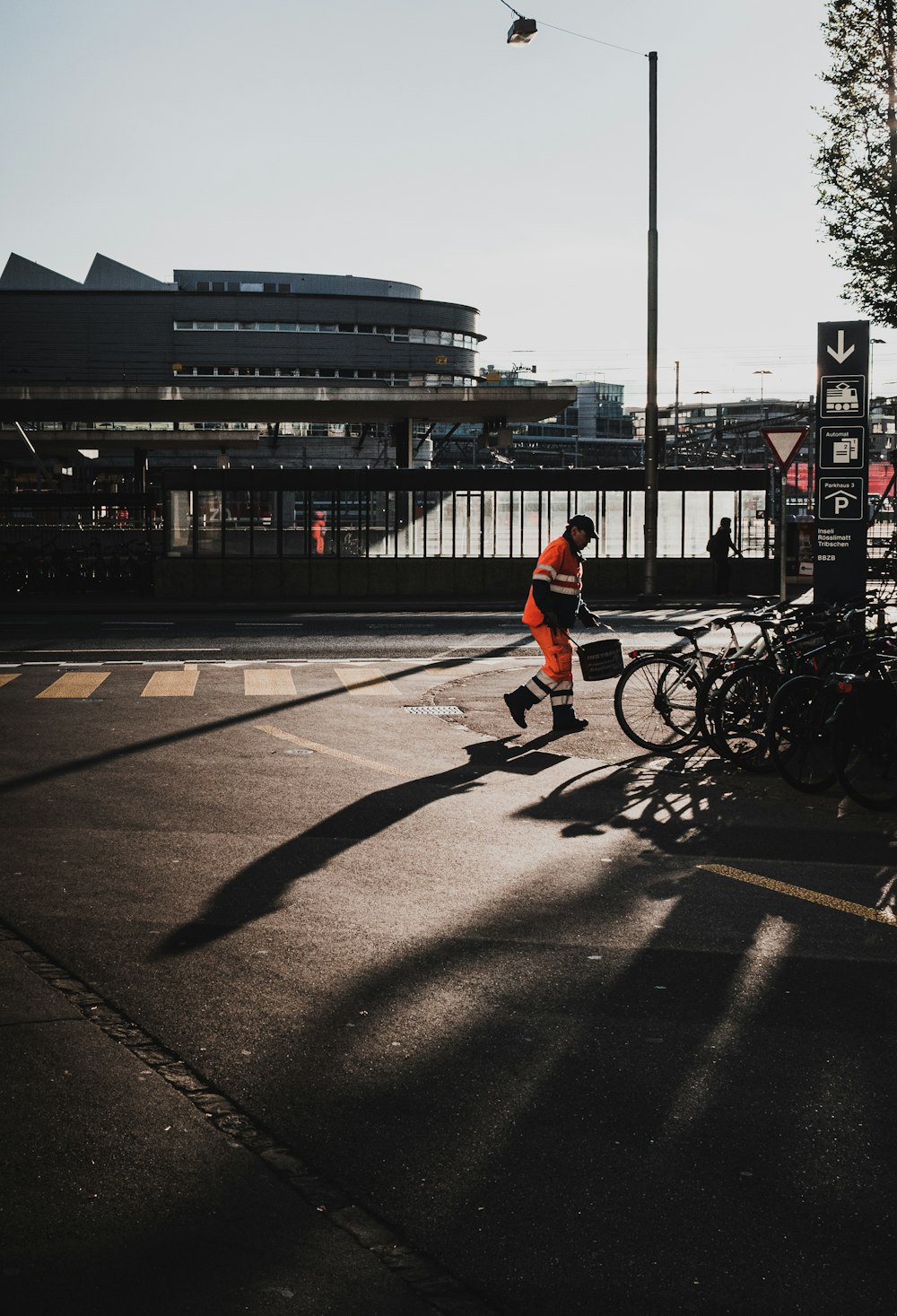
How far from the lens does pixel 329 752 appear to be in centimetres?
1168

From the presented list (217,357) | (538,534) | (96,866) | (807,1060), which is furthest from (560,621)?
(217,357)

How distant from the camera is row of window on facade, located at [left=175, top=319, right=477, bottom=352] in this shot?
89312 millimetres

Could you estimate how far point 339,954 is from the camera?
6.24 metres

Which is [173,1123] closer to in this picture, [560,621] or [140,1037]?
[140,1037]

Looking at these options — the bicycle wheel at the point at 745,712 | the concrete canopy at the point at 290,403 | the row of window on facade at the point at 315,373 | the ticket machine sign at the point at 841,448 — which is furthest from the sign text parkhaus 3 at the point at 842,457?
the row of window on facade at the point at 315,373

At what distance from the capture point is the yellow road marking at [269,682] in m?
15.3

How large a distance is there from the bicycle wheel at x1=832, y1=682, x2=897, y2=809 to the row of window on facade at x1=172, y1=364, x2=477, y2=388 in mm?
78523

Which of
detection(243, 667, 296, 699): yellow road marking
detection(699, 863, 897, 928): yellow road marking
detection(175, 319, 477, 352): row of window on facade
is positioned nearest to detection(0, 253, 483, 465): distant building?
detection(175, 319, 477, 352): row of window on facade

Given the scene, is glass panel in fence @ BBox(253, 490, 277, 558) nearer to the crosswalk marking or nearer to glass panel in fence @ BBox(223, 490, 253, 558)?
glass panel in fence @ BBox(223, 490, 253, 558)

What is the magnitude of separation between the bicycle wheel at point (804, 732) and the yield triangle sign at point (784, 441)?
24.1 ft

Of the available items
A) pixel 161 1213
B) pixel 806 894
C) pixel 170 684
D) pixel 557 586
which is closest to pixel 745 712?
pixel 557 586

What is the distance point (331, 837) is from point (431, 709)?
19.2 ft

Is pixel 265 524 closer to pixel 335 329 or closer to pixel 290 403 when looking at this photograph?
pixel 290 403

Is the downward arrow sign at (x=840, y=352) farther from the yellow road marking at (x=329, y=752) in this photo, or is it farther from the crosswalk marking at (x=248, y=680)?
the yellow road marking at (x=329, y=752)
